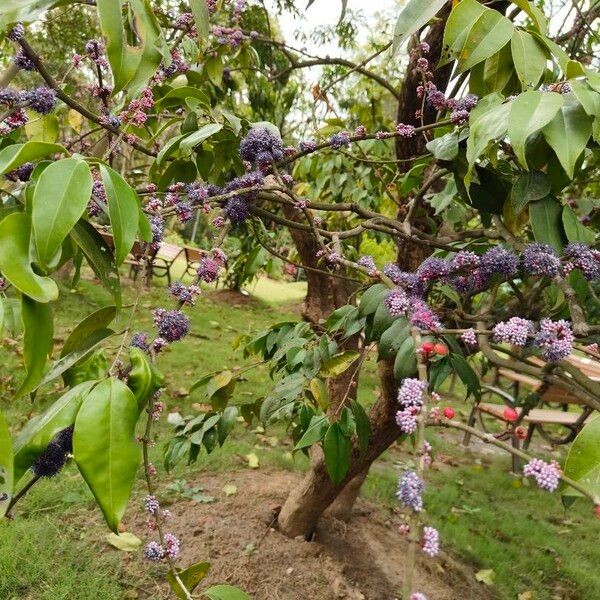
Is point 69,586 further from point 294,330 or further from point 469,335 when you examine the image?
point 469,335

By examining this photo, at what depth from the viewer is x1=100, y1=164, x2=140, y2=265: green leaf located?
67 centimetres

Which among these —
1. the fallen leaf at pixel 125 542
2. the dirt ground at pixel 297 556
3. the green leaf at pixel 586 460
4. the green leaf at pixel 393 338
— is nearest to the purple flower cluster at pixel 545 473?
the green leaf at pixel 586 460

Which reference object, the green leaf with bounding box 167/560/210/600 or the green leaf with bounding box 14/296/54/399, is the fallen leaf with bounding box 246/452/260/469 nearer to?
the green leaf with bounding box 167/560/210/600

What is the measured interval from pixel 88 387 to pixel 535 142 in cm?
90

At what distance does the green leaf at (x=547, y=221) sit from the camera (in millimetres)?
1105

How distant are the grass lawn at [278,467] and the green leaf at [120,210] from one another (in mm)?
636

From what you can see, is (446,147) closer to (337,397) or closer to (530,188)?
(530,188)

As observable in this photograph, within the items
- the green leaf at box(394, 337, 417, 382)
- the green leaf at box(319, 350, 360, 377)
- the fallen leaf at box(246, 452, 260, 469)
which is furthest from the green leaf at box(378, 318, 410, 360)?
the fallen leaf at box(246, 452, 260, 469)

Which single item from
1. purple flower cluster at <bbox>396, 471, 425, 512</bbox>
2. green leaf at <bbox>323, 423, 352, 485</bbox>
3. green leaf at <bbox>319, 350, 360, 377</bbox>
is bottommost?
green leaf at <bbox>323, 423, 352, 485</bbox>

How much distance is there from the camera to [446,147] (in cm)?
121

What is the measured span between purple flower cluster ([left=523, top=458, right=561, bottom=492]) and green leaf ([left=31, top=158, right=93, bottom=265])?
58 cm

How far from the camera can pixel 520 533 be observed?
3771 mm

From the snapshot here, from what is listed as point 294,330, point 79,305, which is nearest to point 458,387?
point 79,305

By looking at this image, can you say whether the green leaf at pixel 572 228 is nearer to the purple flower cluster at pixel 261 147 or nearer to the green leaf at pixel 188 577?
the purple flower cluster at pixel 261 147
